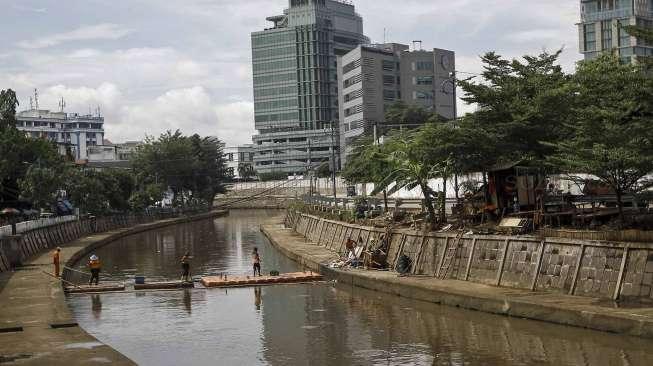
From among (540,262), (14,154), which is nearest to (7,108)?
(14,154)

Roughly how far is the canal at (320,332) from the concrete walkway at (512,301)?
1.21 ft

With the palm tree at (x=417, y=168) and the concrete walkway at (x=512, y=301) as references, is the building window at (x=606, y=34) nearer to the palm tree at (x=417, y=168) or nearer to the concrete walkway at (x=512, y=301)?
the palm tree at (x=417, y=168)

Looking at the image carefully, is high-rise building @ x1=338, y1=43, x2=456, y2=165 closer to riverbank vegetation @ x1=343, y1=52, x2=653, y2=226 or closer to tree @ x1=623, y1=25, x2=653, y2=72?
riverbank vegetation @ x1=343, y1=52, x2=653, y2=226

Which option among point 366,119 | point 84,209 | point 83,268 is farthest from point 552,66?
point 366,119

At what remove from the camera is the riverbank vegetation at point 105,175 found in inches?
3334

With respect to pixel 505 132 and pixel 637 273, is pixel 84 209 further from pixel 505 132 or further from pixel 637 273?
pixel 637 273

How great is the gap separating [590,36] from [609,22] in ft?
12.6

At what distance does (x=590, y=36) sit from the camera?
144m

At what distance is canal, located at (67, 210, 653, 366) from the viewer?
28297mm

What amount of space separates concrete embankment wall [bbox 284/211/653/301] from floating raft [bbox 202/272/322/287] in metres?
4.73

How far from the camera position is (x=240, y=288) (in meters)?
47.8

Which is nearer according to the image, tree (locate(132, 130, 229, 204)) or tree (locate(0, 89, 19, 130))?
tree (locate(0, 89, 19, 130))

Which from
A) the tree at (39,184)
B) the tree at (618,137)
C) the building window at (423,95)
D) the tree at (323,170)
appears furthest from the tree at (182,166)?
the tree at (618,137)

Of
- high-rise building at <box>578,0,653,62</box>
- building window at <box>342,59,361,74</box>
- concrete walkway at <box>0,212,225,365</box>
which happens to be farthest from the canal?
building window at <box>342,59,361,74</box>
